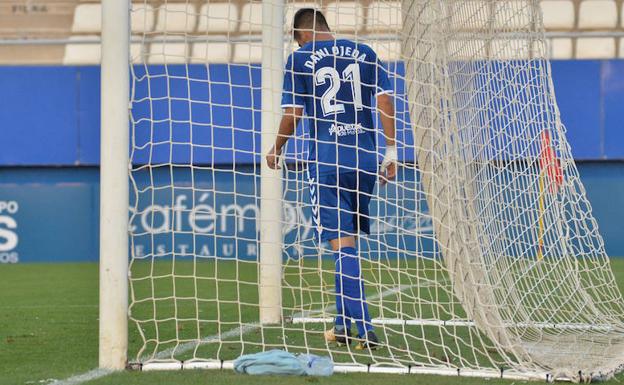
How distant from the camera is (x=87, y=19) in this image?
16.4m

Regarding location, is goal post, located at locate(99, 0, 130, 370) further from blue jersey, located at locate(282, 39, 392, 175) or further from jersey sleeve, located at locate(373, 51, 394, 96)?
jersey sleeve, located at locate(373, 51, 394, 96)

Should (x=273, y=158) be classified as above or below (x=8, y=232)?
above

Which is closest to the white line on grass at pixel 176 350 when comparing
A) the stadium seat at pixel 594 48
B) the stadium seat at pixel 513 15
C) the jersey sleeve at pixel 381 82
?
the jersey sleeve at pixel 381 82

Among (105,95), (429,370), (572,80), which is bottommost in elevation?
(429,370)

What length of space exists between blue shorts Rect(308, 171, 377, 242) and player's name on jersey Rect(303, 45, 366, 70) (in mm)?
520

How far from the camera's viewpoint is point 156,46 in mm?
15266

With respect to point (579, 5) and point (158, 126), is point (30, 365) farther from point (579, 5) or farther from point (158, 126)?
point (579, 5)

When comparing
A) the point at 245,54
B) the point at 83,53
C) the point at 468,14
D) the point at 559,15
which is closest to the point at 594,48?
the point at 559,15

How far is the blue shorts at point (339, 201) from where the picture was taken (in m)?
5.20

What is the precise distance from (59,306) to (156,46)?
25.7 feet

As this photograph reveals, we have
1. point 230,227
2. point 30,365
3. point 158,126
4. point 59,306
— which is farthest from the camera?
point 230,227

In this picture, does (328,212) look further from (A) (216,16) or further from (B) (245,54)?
(A) (216,16)

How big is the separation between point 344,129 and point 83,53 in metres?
11.3

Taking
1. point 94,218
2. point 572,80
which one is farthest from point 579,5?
point 94,218
